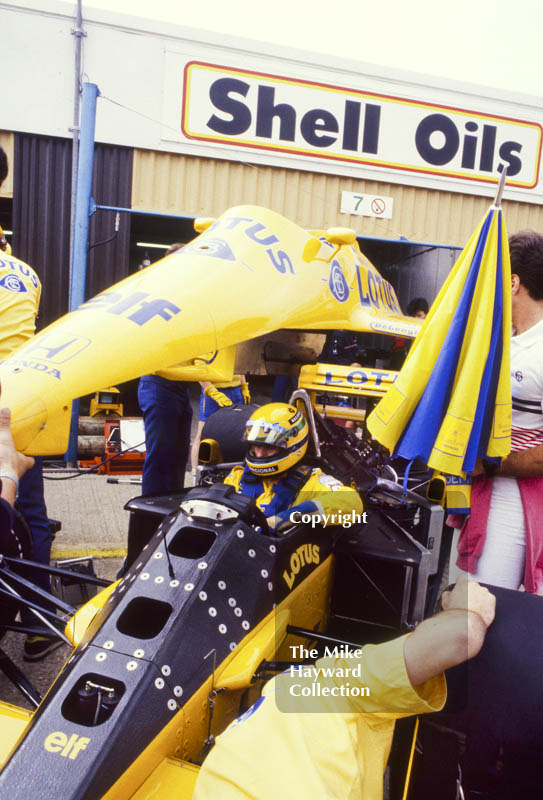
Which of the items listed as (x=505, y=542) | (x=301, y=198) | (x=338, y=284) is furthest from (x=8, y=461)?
(x=301, y=198)

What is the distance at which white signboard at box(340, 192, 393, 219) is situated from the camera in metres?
8.73

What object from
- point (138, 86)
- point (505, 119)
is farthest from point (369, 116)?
point (138, 86)

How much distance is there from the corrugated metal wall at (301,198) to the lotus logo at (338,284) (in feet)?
16.6

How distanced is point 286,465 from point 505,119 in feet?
27.9

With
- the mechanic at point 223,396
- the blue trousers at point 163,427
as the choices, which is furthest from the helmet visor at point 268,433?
the mechanic at point 223,396

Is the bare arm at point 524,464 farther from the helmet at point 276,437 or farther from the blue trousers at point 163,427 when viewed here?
the blue trousers at point 163,427

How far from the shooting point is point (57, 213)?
775 cm

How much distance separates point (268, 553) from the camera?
213 centimetres

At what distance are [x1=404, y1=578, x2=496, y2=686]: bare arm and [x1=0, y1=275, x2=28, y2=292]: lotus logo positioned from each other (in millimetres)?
2405

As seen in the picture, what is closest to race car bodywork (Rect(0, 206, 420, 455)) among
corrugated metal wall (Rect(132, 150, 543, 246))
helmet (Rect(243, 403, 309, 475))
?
helmet (Rect(243, 403, 309, 475))

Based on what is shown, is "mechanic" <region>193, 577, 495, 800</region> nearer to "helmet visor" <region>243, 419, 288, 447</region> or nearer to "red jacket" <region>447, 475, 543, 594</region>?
"red jacket" <region>447, 475, 543, 594</region>

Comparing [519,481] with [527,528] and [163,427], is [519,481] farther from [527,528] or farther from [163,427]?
[163,427]

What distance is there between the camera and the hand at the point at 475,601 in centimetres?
135

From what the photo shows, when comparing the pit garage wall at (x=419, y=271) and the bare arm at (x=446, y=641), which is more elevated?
the pit garage wall at (x=419, y=271)
